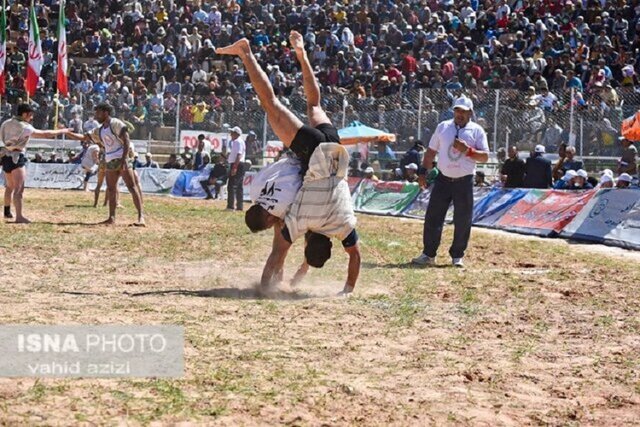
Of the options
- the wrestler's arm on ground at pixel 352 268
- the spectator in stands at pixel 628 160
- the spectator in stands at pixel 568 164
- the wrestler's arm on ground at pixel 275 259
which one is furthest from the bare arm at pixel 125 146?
the spectator in stands at pixel 628 160

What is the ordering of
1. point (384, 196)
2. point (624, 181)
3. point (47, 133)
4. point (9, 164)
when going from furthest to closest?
point (384, 196) < point (624, 181) < point (9, 164) < point (47, 133)

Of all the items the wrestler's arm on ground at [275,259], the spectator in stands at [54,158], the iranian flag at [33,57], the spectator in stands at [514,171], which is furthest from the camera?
the spectator in stands at [54,158]

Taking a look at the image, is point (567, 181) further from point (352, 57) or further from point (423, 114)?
point (352, 57)

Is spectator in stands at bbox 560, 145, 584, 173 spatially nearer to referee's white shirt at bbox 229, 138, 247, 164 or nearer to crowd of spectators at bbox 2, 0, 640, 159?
crowd of spectators at bbox 2, 0, 640, 159

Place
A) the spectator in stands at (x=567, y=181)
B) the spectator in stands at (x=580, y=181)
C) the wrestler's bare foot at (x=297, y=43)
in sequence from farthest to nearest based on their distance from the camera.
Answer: the spectator in stands at (x=567, y=181)
the spectator in stands at (x=580, y=181)
the wrestler's bare foot at (x=297, y=43)

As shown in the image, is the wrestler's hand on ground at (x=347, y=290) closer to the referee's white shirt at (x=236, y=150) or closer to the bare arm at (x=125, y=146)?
the bare arm at (x=125, y=146)

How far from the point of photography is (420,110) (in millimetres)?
25578

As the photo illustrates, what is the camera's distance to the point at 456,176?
11.7 metres

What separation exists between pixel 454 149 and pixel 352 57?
23331 mm

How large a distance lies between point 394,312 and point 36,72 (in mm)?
26369

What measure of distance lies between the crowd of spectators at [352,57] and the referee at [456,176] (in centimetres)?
1143

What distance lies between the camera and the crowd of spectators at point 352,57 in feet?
88.2

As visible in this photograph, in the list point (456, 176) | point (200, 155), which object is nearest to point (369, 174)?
point (200, 155)

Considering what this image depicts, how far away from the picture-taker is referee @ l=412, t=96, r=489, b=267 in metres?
11.5
